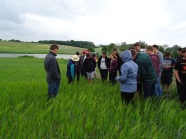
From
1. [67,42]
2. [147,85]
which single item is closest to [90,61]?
[147,85]

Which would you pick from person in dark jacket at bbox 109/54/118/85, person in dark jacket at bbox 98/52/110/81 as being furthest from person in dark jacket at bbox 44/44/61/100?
person in dark jacket at bbox 98/52/110/81

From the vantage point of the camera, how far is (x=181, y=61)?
5770mm

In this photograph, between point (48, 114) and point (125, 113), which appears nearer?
→ point (48, 114)

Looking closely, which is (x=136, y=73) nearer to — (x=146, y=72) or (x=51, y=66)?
(x=146, y=72)

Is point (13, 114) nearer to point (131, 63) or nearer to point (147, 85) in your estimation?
point (131, 63)

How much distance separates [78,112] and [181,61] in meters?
2.90

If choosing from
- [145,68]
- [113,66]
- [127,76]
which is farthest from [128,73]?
Result: [113,66]

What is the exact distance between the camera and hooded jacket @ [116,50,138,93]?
5.00m

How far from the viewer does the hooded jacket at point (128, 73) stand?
4996 millimetres

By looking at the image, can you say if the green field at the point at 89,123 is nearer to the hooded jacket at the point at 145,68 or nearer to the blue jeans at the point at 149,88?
the blue jeans at the point at 149,88

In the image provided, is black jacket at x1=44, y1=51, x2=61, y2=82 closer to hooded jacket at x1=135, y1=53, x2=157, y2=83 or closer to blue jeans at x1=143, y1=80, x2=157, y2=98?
hooded jacket at x1=135, y1=53, x2=157, y2=83

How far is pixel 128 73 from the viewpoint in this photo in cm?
508

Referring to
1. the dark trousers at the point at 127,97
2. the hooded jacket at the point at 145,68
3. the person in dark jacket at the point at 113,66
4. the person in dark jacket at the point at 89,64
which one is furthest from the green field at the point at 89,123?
the person in dark jacket at the point at 89,64

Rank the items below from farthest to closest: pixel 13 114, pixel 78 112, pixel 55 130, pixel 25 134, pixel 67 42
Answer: pixel 67 42, pixel 78 112, pixel 13 114, pixel 55 130, pixel 25 134
